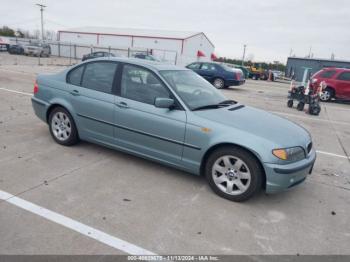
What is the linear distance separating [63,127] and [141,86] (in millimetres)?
1733

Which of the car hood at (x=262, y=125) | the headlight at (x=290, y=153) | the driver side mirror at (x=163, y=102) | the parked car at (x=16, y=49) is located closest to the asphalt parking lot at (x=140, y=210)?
the headlight at (x=290, y=153)

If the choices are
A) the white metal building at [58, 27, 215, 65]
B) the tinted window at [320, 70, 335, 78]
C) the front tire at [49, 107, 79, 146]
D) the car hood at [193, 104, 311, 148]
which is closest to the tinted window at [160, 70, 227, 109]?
the car hood at [193, 104, 311, 148]

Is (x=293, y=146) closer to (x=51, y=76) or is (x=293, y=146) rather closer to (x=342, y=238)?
(x=342, y=238)

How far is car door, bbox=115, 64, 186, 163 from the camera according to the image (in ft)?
13.1

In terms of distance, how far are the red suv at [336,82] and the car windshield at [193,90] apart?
12.2 m

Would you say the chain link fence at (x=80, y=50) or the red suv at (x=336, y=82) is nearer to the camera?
the red suv at (x=336, y=82)

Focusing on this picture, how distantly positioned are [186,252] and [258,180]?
4.30ft

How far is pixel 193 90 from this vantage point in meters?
4.51

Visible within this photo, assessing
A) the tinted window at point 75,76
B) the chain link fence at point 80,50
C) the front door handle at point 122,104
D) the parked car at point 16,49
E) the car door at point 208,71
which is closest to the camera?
the front door handle at point 122,104

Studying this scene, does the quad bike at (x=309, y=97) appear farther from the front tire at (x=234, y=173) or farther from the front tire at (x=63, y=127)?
the front tire at (x=63, y=127)

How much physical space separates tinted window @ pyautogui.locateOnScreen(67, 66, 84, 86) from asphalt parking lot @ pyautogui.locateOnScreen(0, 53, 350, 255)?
3.65ft

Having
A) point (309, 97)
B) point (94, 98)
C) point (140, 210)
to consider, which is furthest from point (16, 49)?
point (140, 210)

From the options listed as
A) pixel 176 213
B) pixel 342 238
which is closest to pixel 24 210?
pixel 176 213

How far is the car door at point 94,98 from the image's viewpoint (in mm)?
4551
